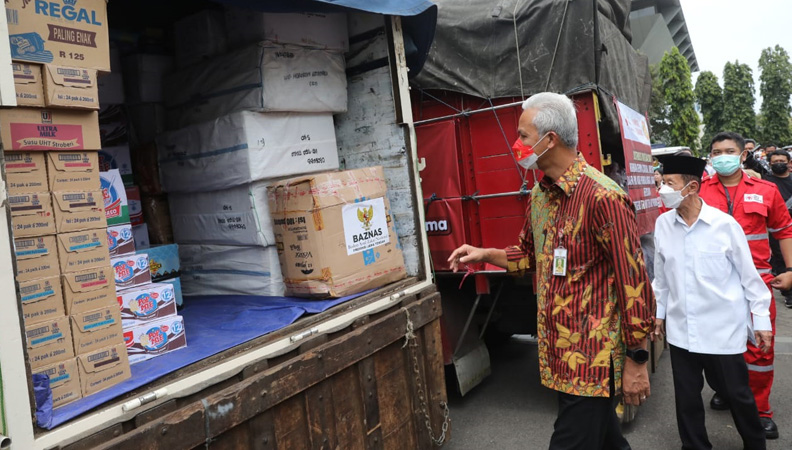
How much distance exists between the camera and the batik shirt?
7.29 feet

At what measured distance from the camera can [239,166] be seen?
3254 millimetres

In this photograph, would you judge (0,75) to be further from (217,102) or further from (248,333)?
(217,102)

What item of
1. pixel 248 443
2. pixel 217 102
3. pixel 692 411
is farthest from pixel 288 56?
pixel 692 411

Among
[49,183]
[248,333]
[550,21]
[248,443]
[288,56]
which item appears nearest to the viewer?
[49,183]

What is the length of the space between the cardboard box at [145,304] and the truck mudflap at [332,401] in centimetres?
52

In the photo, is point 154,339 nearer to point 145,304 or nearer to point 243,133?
point 145,304

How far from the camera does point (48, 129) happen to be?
1.94 meters

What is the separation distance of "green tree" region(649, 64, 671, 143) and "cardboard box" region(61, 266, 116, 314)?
2978 centimetres

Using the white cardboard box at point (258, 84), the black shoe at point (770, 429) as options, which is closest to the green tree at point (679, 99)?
the black shoe at point (770, 429)

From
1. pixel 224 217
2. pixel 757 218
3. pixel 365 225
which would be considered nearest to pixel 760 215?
pixel 757 218

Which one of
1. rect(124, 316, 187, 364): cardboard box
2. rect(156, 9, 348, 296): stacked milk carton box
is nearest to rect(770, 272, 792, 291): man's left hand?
rect(156, 9, 348, 296): stacked milk carton box

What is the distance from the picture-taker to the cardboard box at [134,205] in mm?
3649

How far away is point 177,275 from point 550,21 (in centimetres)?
330

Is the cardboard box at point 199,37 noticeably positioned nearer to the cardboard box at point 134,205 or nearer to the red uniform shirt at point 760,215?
the cardboard box at point 134,205
